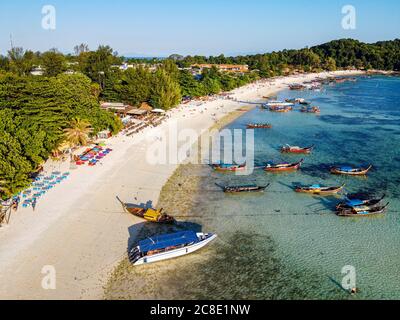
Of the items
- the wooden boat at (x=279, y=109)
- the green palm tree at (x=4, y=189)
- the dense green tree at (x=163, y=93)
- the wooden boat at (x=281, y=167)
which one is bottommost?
the wooden boat at (x=281, y=167)

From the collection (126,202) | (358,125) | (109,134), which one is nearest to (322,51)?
(358,125)

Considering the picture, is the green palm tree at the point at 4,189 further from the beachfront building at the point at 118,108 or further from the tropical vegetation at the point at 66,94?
the beachfront building at the point at 118,108

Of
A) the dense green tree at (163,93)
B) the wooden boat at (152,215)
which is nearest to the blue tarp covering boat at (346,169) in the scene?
the wooden boat at (152,215)

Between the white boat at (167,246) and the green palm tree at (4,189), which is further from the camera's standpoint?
the green palm tree at (4,189)

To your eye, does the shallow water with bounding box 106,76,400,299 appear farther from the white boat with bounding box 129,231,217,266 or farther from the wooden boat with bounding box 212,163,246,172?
the wooden boat with bounding box 212,163,246,172

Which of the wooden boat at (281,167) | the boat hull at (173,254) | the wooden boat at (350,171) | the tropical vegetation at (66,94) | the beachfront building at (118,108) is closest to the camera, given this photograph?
the boat hull at (173,254)

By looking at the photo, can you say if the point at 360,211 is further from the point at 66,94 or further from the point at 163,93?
the point at 163,93

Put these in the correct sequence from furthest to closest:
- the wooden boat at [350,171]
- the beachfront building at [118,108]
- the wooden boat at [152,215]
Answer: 1. the beachfront building at [118,108]
2. the wooden boat at [350,171]
3. the wooden boat at [152,215]

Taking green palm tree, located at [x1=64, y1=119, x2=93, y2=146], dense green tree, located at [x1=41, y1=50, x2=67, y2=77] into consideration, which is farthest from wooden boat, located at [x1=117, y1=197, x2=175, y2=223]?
dense green tree, located at [x1=41, y1=50, x2=67, y2=77]
